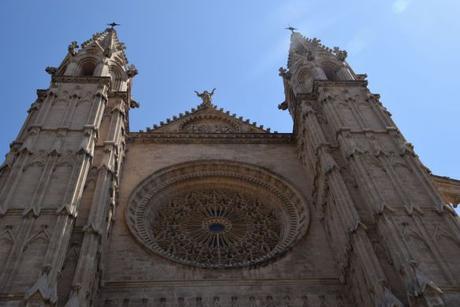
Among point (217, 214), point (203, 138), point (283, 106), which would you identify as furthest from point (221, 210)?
point (283, 106)

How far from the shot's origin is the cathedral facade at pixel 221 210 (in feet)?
39.0

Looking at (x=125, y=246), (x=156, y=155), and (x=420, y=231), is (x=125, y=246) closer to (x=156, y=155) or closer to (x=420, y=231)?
(x=156, y=155)

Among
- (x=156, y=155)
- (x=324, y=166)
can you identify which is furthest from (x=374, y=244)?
(x=156, y=155)

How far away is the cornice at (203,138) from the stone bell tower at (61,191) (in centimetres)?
84

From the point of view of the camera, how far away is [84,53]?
23.5 metres

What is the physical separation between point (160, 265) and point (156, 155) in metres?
6.17

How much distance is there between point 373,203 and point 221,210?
5.81 meters

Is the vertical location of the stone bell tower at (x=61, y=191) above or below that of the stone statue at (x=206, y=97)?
below

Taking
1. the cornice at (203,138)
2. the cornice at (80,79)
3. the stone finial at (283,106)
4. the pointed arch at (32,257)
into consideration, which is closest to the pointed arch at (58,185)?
the pointed arch at (32,257)

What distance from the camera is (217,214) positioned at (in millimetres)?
17703

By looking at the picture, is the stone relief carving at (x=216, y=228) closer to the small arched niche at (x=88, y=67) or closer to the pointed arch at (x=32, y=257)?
the pointed arch at (x=32, y=257)

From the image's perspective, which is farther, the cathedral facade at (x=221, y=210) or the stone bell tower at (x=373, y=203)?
the cathedral facade at (x=221, y=210)

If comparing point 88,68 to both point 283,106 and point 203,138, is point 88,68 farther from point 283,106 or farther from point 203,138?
point 283,106

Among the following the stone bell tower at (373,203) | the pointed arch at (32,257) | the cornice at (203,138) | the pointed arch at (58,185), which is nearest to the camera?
the pointed arch at (32,257)
